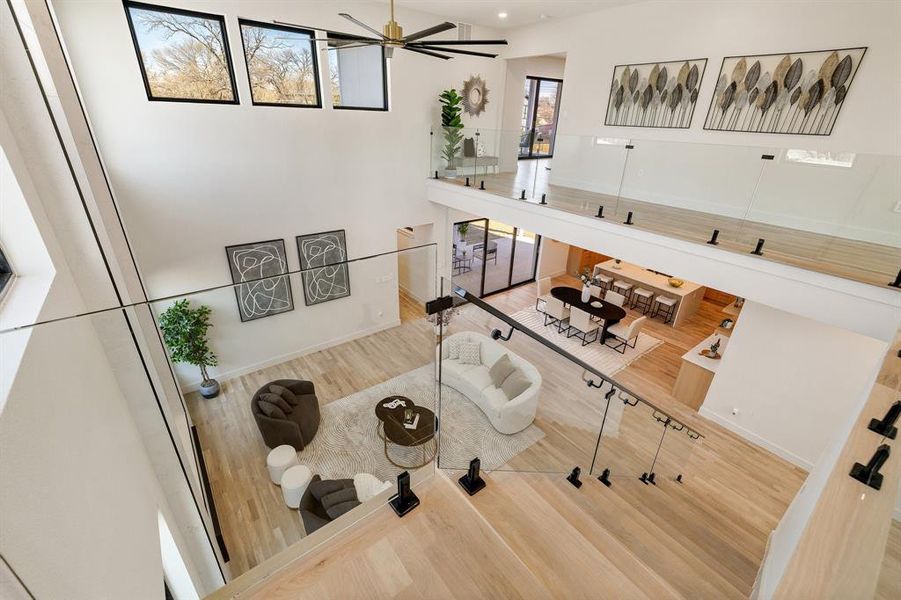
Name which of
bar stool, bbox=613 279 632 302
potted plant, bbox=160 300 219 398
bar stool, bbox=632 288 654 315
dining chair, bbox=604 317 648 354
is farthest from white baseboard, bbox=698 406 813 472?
potted plant, bbox=160 300 219 398

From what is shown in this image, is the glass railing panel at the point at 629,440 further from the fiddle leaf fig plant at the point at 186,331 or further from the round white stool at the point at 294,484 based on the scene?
the fiddle leaf fig plant at the point at 186,331

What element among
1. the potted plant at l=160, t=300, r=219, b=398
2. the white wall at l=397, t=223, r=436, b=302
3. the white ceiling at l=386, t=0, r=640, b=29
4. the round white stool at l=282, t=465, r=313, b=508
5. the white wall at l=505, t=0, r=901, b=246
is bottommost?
the round white stool at l=282, t=465, r=313, b=508

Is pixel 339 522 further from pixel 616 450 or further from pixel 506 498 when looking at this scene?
pixel 616 450

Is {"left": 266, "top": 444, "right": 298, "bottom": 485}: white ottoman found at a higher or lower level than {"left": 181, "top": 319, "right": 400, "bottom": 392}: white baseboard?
lower

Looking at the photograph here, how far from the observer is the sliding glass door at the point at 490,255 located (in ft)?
30.3

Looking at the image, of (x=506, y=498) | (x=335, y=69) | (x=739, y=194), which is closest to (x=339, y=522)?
(x=506, y=498)

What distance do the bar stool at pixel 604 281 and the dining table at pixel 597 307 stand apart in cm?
96

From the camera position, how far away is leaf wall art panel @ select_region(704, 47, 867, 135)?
15.2 ft

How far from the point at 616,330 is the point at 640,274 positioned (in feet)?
7.75

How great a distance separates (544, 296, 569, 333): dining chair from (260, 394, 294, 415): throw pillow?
18.7 feet

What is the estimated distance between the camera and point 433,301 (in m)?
2.53

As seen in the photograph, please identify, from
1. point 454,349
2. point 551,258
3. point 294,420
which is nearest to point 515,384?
point 454,349

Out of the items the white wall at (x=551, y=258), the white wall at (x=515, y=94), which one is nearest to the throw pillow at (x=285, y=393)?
the white wall at (x=515, y=94)

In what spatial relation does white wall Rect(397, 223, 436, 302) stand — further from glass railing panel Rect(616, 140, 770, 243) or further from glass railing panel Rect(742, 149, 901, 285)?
glass railing panel Rect(742, 149, 901, 285)
